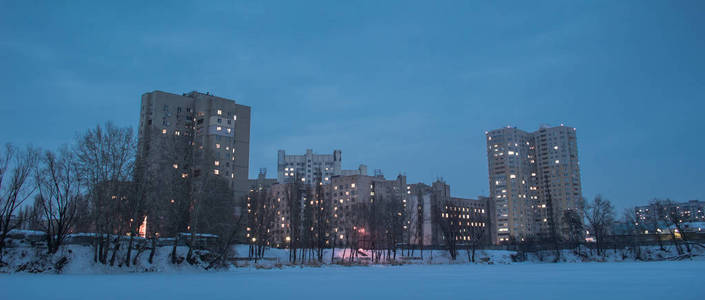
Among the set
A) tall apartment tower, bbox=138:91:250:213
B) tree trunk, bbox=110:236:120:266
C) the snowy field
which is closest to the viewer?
the snowy field

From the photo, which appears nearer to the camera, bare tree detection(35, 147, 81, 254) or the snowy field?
the snowy field

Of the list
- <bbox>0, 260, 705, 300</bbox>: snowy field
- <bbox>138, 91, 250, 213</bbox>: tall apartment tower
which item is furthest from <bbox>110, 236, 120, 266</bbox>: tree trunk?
<bbox>138, 91, 250, 213</bbox>: tall apartment tower

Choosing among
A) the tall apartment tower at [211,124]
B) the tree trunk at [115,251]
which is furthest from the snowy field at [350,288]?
the tall apartment tower at [211,124]

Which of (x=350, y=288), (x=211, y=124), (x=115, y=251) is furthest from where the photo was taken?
(x=211, y=124)

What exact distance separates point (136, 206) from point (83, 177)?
4.81 meters

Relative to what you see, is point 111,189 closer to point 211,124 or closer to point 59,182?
point 59,182

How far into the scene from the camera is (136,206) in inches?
1635

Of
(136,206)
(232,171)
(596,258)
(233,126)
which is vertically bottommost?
(596,258)

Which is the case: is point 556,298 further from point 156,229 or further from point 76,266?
point 156,229

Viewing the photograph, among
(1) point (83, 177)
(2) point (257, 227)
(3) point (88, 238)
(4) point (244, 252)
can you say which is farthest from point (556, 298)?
(2) point (257, 227)

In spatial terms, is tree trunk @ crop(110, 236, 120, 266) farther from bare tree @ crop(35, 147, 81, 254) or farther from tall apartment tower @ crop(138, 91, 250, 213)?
tall apartment tower @ crop(138, 91, 250, 213)

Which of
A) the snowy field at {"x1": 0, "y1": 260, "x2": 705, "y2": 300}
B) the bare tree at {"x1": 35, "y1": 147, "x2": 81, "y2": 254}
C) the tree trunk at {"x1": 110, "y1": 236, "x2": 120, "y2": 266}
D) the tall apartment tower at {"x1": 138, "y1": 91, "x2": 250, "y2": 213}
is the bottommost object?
the snowy field at {"x1": 0, "y1": 260, "x2": 705, "y2": 300}

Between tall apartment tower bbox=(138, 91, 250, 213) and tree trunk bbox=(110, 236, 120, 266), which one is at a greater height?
tall apartment tower bbox=(138, 91, 250, 213)

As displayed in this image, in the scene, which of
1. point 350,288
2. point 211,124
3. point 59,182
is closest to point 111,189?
point 59,182
